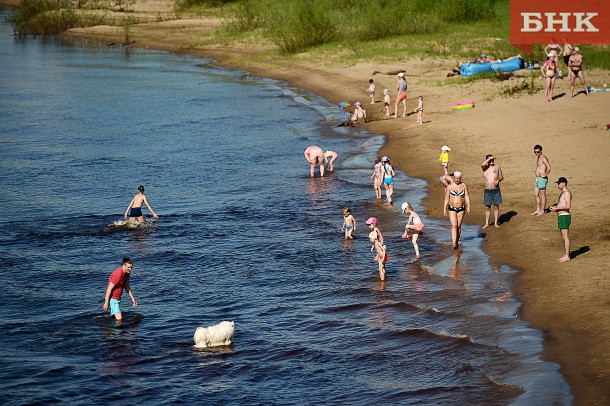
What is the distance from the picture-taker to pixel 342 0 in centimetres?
7144

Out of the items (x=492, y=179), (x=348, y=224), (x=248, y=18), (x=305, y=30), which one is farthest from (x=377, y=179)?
(x=248, y=18)

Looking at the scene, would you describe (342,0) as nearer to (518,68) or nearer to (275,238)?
(518,68)

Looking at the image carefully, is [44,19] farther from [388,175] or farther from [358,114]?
[388,175]

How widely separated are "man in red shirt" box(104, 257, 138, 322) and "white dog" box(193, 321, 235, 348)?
6.07ft

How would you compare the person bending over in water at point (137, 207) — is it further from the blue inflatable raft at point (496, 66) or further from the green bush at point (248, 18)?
the green bush at point (248, 18)

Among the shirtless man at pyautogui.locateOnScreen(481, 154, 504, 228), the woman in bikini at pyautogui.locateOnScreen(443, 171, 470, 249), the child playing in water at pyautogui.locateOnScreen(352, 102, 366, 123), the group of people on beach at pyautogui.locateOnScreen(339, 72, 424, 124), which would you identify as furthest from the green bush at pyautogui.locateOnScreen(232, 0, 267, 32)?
the woman in bikini at pyautogui.locateOnScreen(443, 171, 470, 249)

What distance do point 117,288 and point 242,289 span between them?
323 centimetres

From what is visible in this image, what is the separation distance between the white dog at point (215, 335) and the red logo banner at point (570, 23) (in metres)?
36.6

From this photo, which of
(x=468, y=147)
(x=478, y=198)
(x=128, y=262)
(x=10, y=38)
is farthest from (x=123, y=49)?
(x=128, y=262)

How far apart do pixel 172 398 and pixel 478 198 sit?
45.7 ft

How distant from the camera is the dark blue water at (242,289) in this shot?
15.8 metres

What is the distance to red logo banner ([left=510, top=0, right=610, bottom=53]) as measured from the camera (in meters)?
51.0

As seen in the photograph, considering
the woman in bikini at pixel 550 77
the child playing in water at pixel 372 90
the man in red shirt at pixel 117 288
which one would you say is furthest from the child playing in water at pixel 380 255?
the child playing in water at pixel 372 90

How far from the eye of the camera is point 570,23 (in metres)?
51.5
